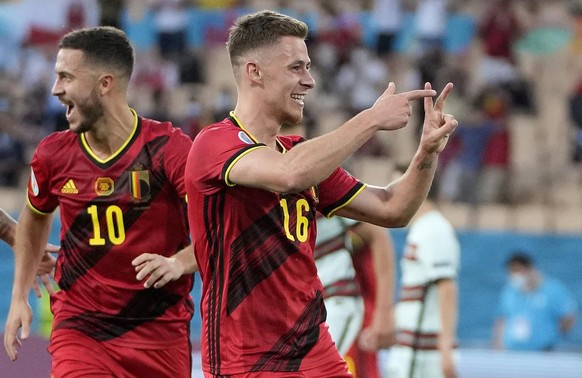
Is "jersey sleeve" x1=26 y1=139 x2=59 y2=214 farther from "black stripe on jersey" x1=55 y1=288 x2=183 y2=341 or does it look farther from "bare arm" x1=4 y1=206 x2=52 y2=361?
"black stripe on jersey" x1=55 y1=288 x2=183 y2=341

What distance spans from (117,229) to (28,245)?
1.78ft

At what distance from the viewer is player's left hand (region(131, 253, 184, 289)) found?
534 centimetres

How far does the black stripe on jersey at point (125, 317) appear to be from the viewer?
589 centimetres

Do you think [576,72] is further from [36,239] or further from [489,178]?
[36,239]

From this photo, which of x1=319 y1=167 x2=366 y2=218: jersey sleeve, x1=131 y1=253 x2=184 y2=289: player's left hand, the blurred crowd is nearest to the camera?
x1=319 y1=167 x2=366 y2=218: jersey sleeve

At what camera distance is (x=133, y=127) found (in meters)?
6.06

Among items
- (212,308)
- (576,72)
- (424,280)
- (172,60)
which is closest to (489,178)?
(576,72)

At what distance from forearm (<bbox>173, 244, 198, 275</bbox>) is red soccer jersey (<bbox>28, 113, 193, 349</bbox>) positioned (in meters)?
0.24

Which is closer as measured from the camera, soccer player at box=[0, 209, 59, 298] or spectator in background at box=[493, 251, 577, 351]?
soccer player at box=[0, 209, 59, 298]

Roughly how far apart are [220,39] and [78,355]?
14676mm

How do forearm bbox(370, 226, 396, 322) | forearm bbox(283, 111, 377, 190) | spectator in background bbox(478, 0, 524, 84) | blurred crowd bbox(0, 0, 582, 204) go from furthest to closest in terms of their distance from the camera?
1. spectator in background bbox(478, 0, 524, 84)
2. blurred crowd bbox(0, 0, 582, 204)
3. forearm bbox(370, 226, 396, 322)
4. forearm bbox(283, 111, 377, 190)

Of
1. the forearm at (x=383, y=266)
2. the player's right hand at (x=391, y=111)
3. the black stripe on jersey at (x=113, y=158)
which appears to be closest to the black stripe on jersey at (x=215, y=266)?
the player's right hand at (x=391, y=111)

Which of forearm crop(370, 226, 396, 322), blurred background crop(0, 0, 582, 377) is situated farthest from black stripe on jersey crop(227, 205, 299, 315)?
blurred background crop(0, 0, 582, 377)

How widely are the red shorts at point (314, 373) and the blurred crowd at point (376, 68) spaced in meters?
11.9
